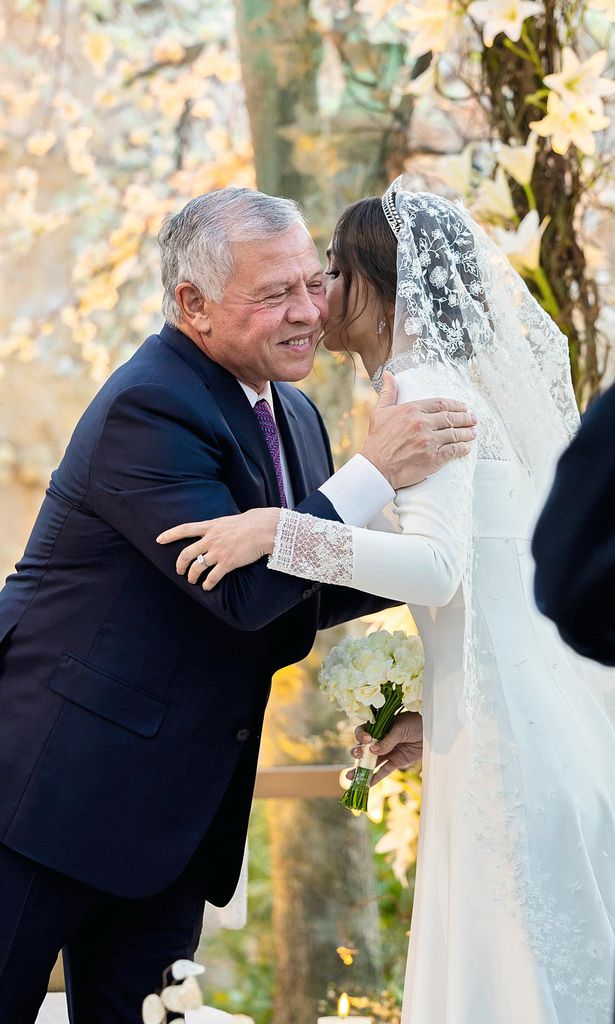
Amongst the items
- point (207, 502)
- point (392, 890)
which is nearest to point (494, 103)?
point (207, 502)

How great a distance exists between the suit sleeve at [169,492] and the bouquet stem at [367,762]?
388 mm

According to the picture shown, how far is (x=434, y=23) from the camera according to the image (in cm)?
249

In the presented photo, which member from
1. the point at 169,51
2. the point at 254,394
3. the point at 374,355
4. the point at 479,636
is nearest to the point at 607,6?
the point at 374,355

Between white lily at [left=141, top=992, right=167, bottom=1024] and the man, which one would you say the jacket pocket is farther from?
white lily at [left=141, top=992, right=167, bottom=1024]

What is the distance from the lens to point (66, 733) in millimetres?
1854

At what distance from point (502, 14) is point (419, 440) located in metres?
1.11

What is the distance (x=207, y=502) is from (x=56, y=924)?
745 mm

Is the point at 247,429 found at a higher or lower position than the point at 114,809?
higher

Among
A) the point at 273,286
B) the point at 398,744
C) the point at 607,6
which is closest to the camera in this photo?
the point at 273,286

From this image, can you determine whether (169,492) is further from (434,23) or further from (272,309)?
(434,23)

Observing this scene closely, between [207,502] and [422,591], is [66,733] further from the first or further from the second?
[422,591]

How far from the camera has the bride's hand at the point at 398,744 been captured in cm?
210

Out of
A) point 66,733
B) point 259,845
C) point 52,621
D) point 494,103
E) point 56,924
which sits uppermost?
point 494,103

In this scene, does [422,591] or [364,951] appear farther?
[364,951]
